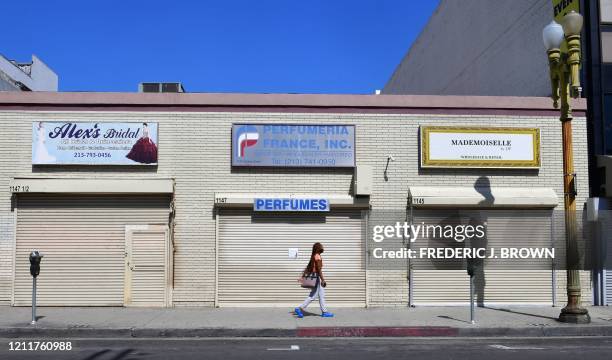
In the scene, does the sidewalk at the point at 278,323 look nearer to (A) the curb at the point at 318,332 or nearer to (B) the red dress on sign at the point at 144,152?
(A) the curb at the point at 318,332

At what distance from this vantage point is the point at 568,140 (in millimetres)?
13016

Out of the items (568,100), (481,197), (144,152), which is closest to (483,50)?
(481,197)

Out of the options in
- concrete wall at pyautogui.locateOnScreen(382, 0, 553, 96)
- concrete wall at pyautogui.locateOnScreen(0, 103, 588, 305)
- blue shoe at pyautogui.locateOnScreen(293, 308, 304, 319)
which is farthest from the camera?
concrete wall at pyautogui.locateOnScreen(382, 0, 553, 96)

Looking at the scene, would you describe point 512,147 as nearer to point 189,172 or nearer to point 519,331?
point 519,331

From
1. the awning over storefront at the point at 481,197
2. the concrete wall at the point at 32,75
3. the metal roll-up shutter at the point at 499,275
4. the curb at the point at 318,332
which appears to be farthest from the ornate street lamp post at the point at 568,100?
the concrete wall at the point at 32,75

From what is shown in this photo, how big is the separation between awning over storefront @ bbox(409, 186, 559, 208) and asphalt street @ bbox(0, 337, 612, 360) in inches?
157

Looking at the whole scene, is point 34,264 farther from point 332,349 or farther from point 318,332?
point 332,349

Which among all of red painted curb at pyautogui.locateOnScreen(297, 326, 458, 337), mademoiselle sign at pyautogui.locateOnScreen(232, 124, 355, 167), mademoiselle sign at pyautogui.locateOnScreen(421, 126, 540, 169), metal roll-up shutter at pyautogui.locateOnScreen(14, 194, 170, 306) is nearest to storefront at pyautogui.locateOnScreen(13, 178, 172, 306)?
metal roll-up shutter at pyautogui.locateOnScreen(14, 194, 170, 306)

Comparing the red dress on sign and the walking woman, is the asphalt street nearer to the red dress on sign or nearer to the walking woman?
the walking woman

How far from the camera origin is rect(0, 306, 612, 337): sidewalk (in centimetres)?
1165

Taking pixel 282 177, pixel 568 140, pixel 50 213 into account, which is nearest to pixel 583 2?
pixel 568 140

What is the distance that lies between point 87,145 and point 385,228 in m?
7.14

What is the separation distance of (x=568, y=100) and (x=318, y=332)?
6.73 metres

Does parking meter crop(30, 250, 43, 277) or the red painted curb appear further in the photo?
parking meter crop(30, 250, 43, 277)
